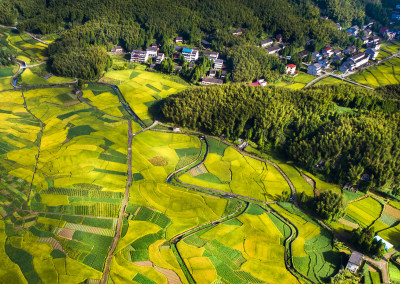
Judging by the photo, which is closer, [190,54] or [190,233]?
[190,233]

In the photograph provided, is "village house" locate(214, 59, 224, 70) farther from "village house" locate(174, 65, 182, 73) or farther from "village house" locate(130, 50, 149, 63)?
"village house" locate(130, 50, 149, 63)

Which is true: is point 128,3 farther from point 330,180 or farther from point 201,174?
point 330,180

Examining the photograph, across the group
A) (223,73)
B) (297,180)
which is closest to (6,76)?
(223,73)

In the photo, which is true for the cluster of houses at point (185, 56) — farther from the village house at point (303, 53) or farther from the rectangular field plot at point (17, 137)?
the rectangular field plot at point (17, 137)

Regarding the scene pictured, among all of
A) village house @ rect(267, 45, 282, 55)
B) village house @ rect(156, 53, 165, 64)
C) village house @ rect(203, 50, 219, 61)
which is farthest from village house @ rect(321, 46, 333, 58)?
village house @ rect(156, 53, 165, 64)

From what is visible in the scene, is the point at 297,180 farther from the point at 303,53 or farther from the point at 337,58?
the point at 337,58

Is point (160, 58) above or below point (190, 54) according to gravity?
below
